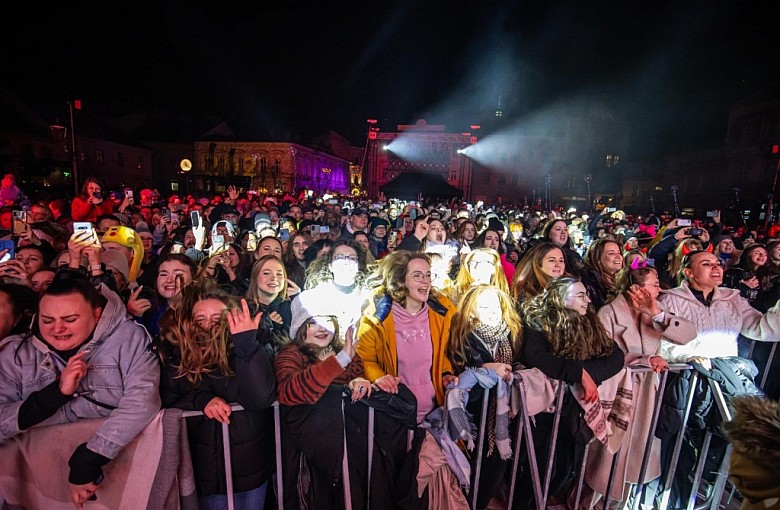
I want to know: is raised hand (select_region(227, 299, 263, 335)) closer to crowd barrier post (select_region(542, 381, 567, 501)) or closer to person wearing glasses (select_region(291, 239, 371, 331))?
person wearing glasses (select_region(291, 239, 371, 331))

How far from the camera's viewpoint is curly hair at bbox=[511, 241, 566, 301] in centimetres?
418

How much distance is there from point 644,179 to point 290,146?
44.7m

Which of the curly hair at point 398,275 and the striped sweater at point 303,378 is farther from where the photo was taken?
the curly hair at point 398,275

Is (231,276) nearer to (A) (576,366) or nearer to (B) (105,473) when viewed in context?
(B) (105,473)

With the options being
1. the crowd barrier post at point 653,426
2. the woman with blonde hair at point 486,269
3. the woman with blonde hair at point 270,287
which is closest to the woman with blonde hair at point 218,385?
the woman with blonde hair at point 270,287

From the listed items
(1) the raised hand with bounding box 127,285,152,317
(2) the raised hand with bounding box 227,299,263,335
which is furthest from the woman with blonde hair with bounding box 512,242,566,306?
(1) the raised hand with bounding box 127,285,152,317

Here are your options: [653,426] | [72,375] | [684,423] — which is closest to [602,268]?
[684,423]

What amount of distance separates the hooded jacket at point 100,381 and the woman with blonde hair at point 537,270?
3.26m

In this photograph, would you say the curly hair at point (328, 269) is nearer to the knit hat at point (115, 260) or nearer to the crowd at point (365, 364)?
the crowd at point (365, 364)

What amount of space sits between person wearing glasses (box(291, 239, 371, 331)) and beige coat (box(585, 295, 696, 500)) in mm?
2364

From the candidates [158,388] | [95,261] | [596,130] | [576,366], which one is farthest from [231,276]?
[596,130]

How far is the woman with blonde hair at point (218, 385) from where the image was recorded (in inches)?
102

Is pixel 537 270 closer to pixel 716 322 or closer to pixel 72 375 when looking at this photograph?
pixel 716 322

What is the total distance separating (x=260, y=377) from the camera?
2.58 meters
